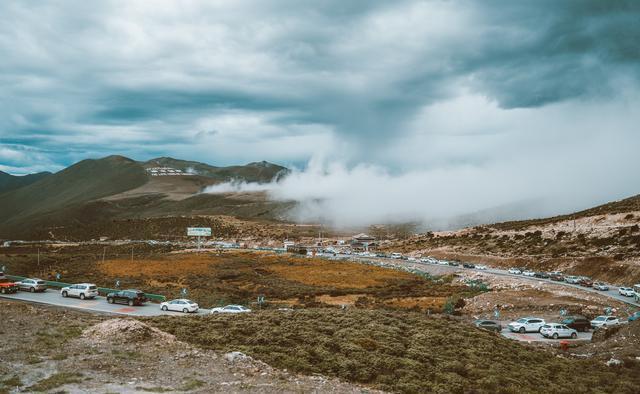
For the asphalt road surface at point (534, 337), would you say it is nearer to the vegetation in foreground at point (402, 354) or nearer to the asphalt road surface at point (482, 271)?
the vegetation in foreground at point (402, 354)

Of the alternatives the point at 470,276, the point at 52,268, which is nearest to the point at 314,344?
the point at 470,276

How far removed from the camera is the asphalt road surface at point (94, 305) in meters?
41.8

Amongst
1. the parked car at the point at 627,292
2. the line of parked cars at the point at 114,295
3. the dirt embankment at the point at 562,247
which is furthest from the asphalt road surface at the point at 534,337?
the dirt embankment at the point at 562,247

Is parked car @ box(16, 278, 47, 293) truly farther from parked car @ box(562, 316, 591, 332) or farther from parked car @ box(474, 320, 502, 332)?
parked car @ box(562, 316, 591, 332)

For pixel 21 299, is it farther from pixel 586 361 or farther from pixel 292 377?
pixel 586 361

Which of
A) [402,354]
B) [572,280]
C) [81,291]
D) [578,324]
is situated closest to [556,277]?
[572,280]

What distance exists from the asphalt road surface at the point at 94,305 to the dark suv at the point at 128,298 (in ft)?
1.74

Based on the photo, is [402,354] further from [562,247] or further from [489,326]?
[562,247]

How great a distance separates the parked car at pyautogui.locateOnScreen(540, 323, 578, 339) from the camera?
37.2 m

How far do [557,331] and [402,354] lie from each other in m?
20.6

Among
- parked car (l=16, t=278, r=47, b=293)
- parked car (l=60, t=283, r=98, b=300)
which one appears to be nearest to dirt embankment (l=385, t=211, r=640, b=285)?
parked car (l=60, t=283, r=98, b=300)

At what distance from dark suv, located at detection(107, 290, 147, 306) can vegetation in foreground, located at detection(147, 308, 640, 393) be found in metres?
16.7

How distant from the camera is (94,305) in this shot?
148ft

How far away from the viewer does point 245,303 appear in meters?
50.2
